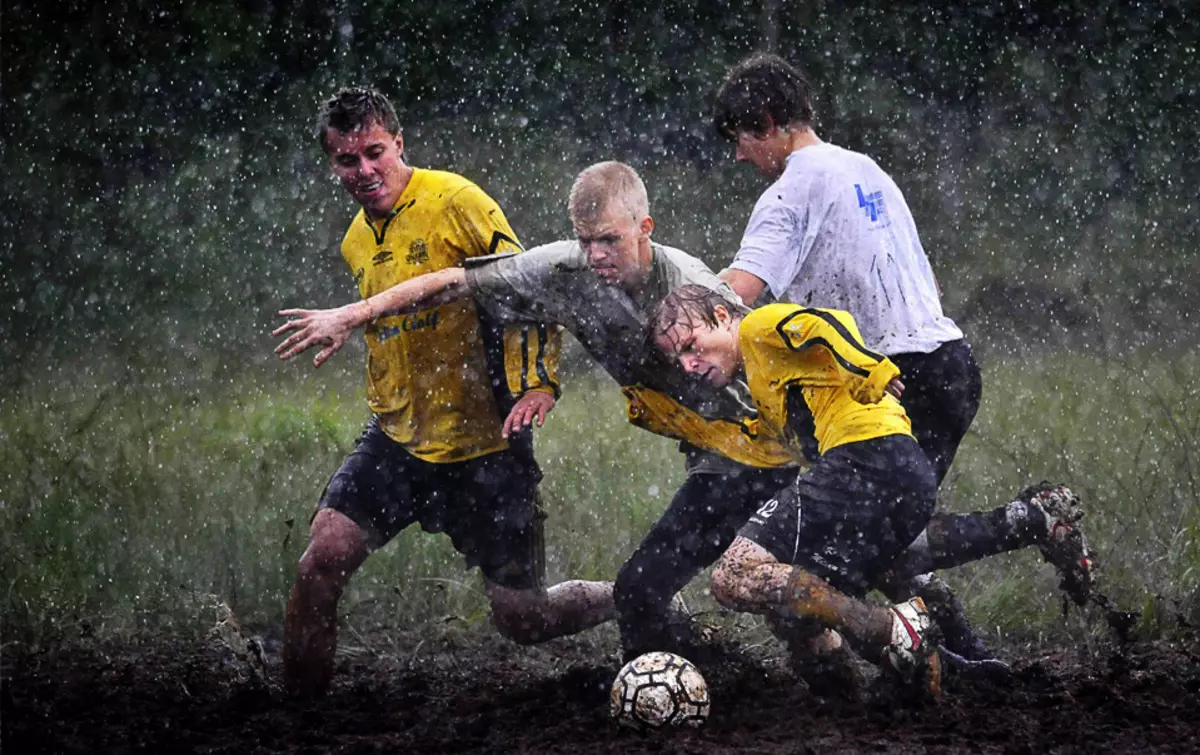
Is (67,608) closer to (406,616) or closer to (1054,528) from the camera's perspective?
(406,616)

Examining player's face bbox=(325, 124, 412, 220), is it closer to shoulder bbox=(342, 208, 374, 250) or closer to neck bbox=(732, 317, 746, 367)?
shoulder bbox=(342, 208, 374, 250)

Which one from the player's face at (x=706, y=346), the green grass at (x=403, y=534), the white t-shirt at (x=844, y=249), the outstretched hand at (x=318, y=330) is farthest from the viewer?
the green grass at (x=403, y=534)

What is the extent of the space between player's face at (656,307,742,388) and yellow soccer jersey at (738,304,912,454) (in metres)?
0.07

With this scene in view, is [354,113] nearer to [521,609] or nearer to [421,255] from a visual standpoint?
[421,255]

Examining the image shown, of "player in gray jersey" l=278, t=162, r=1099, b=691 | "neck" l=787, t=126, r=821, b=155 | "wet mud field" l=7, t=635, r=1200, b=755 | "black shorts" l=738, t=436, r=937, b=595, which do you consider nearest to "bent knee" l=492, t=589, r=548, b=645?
"wet mud field" l=7, t=635, r=1200, b=755

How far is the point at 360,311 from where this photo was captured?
438 cm

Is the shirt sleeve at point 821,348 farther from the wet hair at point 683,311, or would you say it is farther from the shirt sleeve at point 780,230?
the shirt sleeve at point 780,230

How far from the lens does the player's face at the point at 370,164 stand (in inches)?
184

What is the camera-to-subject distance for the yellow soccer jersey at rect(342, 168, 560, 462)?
4.72 meters

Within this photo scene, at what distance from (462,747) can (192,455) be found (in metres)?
3.73

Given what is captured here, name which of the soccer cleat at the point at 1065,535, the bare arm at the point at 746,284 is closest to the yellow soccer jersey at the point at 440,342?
the bare arm at the point at 746,284

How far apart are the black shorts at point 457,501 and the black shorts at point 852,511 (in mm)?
924

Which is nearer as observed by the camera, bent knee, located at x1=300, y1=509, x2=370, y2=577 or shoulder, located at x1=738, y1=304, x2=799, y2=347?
shoulder, located at x1=738, y1=304, x2=799, y2=347

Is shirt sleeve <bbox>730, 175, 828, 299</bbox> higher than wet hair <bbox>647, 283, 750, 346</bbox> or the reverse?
higher
